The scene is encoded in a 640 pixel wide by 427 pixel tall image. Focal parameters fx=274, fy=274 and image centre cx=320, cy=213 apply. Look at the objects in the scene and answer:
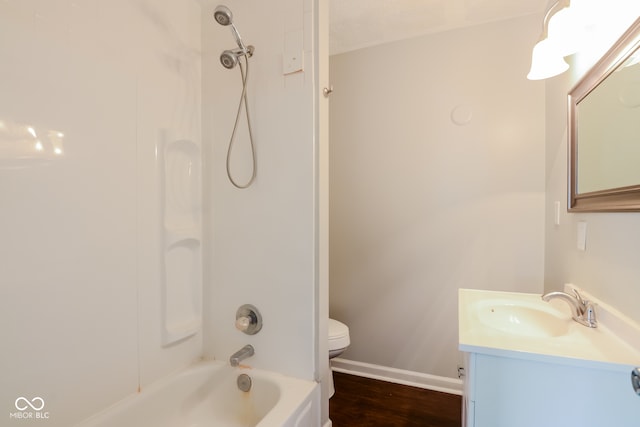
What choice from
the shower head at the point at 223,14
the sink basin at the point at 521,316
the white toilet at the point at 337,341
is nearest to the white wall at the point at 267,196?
the shower head at the point at 223,14

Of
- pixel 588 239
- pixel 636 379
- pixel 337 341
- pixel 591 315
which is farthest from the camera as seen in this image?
pixel 337 341

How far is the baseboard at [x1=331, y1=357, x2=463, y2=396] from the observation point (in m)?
1.90

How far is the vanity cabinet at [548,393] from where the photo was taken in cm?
73

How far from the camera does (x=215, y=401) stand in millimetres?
1376

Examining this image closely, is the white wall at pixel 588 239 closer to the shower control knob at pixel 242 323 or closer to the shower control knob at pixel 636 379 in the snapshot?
the shower control knob at pixel 636 379

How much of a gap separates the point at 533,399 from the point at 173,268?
4.86 ft

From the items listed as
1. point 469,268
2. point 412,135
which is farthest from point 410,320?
point 412,135

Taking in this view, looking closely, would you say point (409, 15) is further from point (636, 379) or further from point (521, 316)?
point (636, 379)

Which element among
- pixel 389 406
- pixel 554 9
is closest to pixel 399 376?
pixel 389 406

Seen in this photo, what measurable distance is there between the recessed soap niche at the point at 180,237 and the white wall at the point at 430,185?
1.10 meters

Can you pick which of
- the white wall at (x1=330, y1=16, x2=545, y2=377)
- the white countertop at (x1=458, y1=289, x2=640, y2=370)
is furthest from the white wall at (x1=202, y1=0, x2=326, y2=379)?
the white wall at (x1=330, y1=16, x2=545, y2=377)

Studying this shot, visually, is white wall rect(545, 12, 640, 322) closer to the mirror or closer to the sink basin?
the mirror

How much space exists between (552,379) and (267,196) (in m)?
1.23

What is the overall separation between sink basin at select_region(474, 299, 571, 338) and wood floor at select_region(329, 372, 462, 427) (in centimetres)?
84
